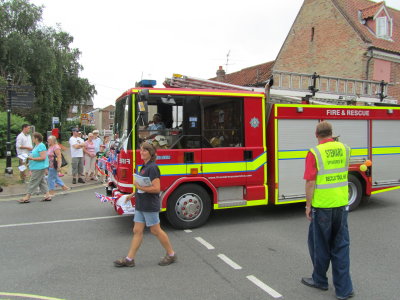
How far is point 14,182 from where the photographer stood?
10750 mm

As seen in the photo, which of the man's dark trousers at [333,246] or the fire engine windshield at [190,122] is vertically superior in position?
the fire engine windshield at [190,122]

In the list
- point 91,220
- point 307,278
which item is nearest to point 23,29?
point 91,220

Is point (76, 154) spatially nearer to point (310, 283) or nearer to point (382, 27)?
point (310, 283)

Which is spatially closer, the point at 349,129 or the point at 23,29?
the point at 349,129

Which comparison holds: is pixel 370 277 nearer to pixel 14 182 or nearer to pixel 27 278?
pixel 27 278

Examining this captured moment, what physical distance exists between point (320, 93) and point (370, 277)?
4.66m

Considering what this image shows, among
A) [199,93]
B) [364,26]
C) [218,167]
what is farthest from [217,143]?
[364,26]

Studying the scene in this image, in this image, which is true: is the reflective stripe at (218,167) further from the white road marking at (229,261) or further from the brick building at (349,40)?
the brick building at (349,40)

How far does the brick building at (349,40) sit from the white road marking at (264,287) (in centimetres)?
2084

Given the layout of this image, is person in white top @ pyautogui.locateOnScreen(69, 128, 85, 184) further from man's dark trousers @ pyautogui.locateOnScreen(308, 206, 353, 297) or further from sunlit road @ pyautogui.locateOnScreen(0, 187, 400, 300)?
man's dark trousers @ pyautogui.locateOnScreen(308, 206, 353, 297)

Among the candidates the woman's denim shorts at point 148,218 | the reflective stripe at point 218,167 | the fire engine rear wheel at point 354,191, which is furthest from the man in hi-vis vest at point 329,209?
the fire engine rear wheel at point 354,191

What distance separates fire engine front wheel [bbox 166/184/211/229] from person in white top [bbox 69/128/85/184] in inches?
234

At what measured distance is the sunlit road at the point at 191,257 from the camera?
148 inches

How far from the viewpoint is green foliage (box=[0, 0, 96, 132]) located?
1088 inches
